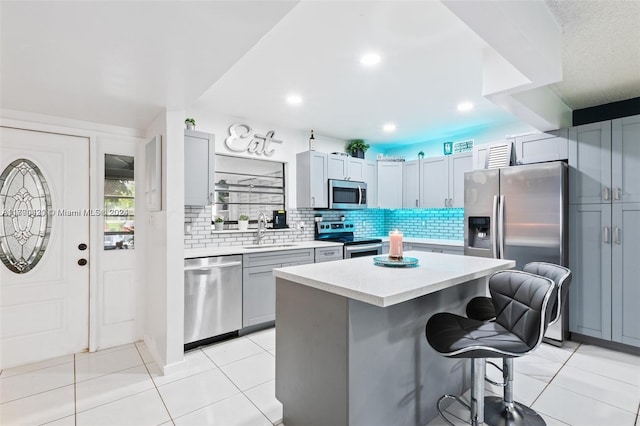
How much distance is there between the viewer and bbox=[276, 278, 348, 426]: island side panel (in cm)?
164

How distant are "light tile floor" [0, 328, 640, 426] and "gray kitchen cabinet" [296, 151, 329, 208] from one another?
2.20 meters

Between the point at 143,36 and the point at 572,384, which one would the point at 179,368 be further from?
the point at 572,384

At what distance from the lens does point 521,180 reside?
3.46m

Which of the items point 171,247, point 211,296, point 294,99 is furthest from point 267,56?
point 211,296

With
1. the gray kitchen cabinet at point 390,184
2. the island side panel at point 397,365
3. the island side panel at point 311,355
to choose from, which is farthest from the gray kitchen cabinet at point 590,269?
the island side panel at point 311,355

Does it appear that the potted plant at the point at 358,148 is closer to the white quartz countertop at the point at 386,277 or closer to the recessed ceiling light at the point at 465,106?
the recessed ceiling light at the point at 465,106

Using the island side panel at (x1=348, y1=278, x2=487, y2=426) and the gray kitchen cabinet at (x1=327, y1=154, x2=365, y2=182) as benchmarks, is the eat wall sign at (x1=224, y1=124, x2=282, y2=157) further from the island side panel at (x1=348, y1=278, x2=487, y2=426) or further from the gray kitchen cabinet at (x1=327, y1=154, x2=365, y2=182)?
the island side panel at (x1=348, y1=278, x2=487, y2=426)

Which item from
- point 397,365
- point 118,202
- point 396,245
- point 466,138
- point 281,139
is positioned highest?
point 466,138

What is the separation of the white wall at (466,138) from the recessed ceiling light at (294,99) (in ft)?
8.79

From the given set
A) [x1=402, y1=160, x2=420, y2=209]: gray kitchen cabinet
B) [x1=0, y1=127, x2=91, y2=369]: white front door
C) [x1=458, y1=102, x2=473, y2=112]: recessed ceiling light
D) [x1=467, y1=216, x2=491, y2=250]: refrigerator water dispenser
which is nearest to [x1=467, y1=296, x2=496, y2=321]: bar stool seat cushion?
[x1=467, y1=216, x2=491, y2=250]: refrigerator water dispenser

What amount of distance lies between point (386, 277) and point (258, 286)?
7.23 feet

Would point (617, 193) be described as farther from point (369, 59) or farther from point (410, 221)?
point (410, 221)

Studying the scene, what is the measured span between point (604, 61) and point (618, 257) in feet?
6.16

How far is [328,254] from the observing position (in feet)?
14.4
